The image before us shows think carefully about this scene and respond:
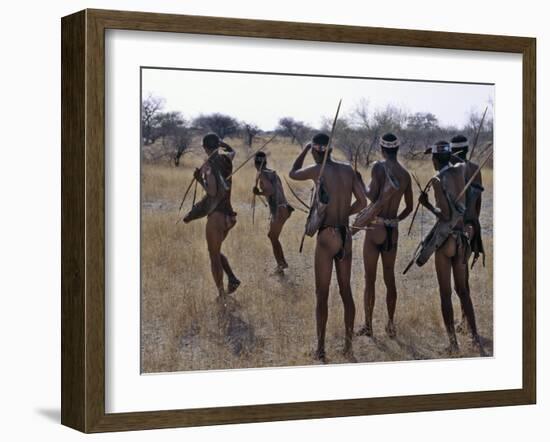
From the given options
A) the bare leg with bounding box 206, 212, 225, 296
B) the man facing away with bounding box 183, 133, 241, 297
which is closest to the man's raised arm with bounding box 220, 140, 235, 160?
the man facing away with bounding box 183, 133, 241, 297

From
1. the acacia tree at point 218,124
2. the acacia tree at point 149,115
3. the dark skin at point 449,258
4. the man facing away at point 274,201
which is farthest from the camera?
the dark skin at point 449,258

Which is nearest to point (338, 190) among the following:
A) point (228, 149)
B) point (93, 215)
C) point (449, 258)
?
point (228, 149)

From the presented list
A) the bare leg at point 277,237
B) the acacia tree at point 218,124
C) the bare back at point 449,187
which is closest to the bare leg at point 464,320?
the bare back at point 449,187

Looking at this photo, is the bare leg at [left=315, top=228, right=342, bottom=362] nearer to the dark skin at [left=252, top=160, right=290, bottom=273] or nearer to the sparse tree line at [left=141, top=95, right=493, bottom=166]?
the dark skin at [left=252, top=160, right=290, bottom=273]

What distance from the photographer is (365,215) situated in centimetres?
592

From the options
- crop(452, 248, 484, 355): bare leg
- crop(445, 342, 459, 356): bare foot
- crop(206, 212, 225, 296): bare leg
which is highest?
crop(206, 212, 225, 296): bare leg

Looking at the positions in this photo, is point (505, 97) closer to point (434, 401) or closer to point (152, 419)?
point (434, 401)

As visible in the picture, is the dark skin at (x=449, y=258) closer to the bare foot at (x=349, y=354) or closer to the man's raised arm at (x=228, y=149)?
the bare foot at (x=349, y=354)

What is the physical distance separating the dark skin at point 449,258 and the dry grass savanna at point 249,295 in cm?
4

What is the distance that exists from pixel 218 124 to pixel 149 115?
0.29 m

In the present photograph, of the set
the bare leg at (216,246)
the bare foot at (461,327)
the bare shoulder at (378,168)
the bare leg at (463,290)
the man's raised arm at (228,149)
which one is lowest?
Result: the bare foot at (461,327)

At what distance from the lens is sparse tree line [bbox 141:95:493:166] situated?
18.2 ft

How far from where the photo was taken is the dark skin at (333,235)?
582 centimetres

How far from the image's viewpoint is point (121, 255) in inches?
215
